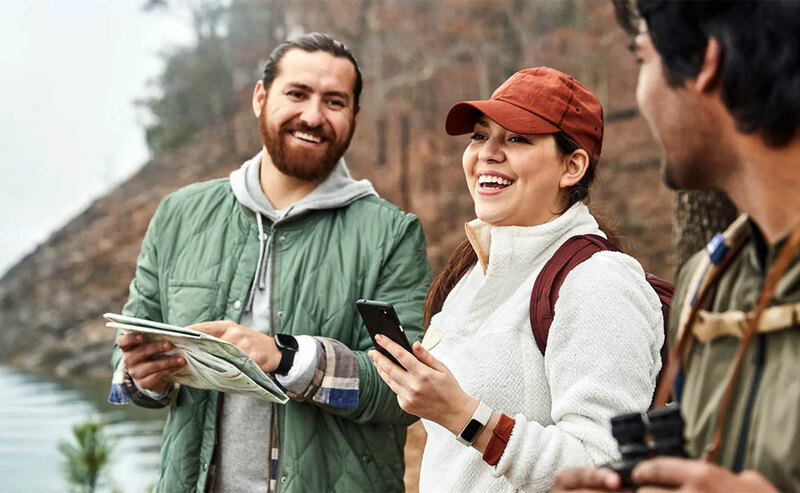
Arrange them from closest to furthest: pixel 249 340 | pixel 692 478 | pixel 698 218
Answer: pixel 692 478 < pixel 249 340 < pixel 698 218

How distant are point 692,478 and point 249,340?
1741mm

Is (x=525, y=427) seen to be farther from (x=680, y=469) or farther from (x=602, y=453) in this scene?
(x=680, y=469)

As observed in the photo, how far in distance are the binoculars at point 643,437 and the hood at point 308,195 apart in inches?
76.2

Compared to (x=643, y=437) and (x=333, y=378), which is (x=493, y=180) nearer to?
(x=333, y=378)

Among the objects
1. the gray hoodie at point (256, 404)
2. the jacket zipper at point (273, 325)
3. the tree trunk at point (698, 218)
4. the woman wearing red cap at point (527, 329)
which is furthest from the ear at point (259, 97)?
the tree trunk at point (698, 218)

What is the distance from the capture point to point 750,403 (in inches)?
46.2

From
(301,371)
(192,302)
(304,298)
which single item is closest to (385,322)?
(301,371)

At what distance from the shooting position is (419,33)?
2341cm

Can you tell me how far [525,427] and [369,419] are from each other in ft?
3.43

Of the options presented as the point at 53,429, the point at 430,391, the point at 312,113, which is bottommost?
the point at 53,429

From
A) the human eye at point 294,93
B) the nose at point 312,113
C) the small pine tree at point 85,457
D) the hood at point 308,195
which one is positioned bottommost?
the small pine tree at point 85,457

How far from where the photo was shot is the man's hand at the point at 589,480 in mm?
1168

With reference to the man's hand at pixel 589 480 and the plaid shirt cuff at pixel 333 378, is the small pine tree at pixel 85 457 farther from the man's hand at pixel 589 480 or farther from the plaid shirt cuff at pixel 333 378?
the man's hand at pixel 589 480

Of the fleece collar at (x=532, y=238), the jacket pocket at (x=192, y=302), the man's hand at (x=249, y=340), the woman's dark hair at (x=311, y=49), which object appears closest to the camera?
the fleece collar at (x=532, y=238)
